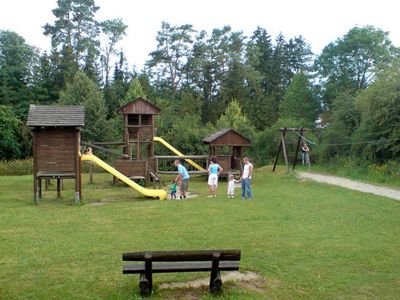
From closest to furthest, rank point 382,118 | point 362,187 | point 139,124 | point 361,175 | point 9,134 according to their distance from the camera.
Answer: point 362,187
point 361,175
point 382,118
point 139,124
point 9,134

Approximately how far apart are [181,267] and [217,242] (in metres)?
3.52

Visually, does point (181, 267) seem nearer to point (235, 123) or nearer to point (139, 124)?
point (139, 124)

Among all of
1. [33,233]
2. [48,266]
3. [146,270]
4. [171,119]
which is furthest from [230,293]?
[171,119]

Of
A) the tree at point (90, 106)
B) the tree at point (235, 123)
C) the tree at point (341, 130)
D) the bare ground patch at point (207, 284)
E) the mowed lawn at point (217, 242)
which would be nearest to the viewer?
the bare ground patch at point (207, 284)

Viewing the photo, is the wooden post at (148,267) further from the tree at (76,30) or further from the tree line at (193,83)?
the tree at (76,30)

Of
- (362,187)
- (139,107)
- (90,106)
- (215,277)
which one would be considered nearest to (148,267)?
(215,277)

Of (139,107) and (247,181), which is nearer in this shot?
(247,181)

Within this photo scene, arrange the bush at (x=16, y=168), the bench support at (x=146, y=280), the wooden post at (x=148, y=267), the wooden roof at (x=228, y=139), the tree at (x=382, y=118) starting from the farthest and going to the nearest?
the bush at (x=16, y=168)
the wooden roof at (x=228, y=139)
the tree at (x=382, y=118)
the bench support at (x=146, y=280)
the wooden post at (x=148, y=267)

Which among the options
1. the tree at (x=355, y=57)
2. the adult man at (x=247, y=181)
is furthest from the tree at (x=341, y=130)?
the adult man at (x=247, y=181)

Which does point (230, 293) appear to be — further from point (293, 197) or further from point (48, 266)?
Result: point (293, 197)

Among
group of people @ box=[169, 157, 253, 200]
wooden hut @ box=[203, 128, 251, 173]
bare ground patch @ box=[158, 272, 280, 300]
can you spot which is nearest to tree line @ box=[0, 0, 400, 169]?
wooden hut @ box=[203, 128, 251, 173]

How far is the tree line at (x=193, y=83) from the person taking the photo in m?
41.1

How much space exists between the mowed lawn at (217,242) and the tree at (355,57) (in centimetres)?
3196

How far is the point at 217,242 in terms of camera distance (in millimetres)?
10414
